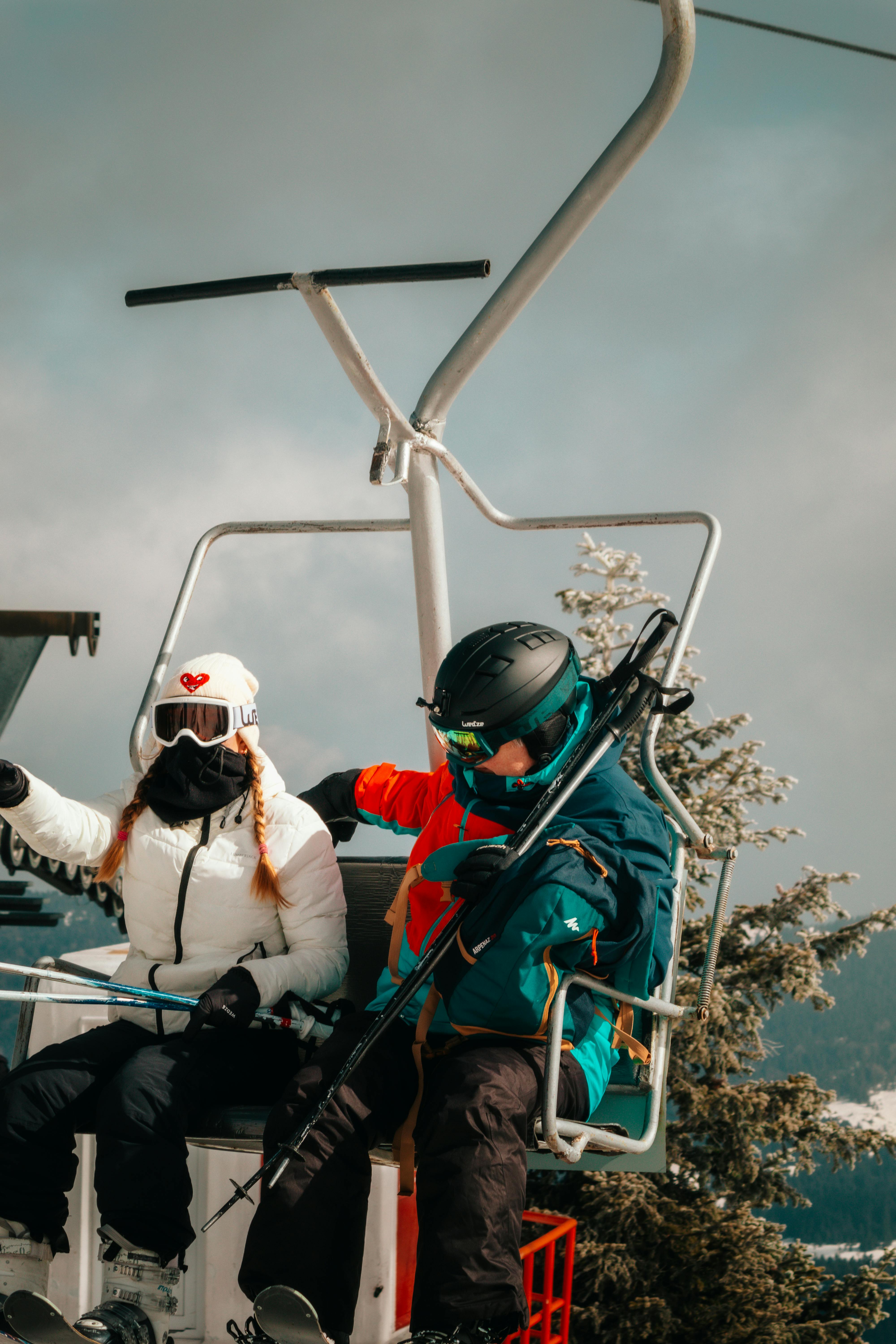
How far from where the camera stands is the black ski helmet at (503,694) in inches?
101

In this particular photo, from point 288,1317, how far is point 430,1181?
338 mm

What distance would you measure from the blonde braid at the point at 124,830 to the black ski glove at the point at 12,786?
0.31 m

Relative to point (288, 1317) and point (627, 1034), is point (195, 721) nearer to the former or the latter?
point (627, 1034)

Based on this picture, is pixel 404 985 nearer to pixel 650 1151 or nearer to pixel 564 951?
pixel 564 951

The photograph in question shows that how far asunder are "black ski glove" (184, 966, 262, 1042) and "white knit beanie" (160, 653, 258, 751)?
64 centimetres

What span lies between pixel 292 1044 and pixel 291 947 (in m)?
0.24

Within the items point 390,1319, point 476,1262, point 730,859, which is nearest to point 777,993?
point 390,1319

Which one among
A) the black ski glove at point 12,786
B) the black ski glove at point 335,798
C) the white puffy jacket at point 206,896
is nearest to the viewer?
the black ski glove at point 12,786

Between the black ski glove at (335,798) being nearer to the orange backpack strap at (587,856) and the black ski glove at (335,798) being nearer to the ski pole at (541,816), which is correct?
the ski pole at (541,816)

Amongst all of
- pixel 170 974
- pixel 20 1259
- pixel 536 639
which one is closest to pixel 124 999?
pixel 170 974

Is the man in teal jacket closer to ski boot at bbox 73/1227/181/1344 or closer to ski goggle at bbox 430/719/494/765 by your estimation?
ski goggle at bbox 430/719/494/765

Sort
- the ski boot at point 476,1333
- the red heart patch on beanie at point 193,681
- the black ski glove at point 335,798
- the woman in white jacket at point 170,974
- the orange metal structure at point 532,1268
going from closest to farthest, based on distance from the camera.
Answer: the ski boot at point 476,1333 < the woman in white jacket at point 170,974 < the red heart patch on beanie at point 193,681 < the black ski glove at point 335,798 < the orange metal structure at point 532,1268

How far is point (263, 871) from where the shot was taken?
2.97 metres

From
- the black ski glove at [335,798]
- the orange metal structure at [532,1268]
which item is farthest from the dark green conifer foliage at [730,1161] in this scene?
the black ski glove at [335,798]
